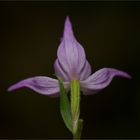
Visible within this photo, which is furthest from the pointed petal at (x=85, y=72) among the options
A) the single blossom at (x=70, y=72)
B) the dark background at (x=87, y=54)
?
the dark background at (x=87, y=54)

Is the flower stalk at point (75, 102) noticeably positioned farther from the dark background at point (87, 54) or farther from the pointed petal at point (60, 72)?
the dark background at point (87, 54)

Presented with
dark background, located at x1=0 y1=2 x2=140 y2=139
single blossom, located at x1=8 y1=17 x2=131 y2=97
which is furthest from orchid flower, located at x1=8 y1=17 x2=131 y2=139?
dark background, located at x1=0 y1=2 x2=140 y2=139

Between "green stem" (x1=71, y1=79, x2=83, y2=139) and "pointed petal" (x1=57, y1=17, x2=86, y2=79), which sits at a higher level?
"pointed petal" (x1=57, y1=17, x2=86, y2=79)

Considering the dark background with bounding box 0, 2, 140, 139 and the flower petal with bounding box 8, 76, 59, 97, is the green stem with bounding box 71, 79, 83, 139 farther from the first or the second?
the dark background with bounding box 0, 2, 140, 139

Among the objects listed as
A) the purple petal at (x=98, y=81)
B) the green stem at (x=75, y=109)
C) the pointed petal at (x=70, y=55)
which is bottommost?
the green stem at (x=75, y=109)

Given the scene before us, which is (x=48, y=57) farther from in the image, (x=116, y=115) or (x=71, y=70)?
(x=71, y=70)

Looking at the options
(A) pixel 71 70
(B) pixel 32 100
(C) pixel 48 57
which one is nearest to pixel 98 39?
(C) pixel 48 57
